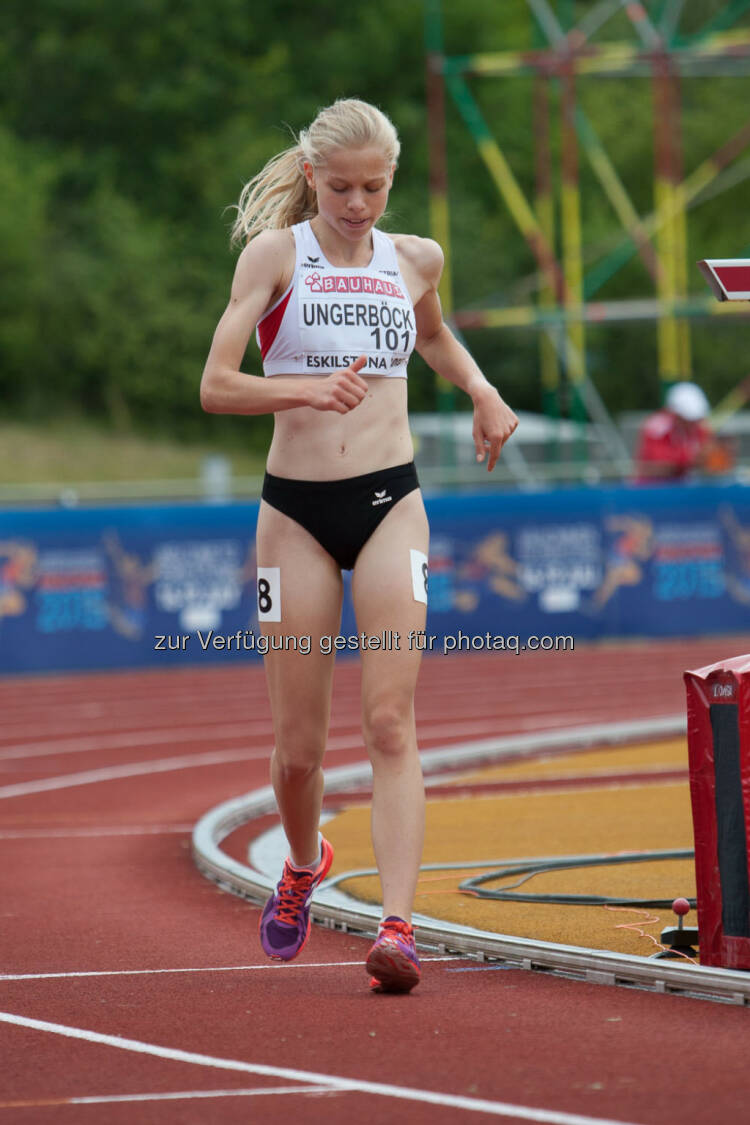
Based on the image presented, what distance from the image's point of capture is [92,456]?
43.2 metres

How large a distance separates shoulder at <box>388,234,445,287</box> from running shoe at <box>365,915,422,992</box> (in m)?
1.79

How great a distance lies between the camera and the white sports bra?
5.07 metres

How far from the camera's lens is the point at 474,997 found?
15.5ft

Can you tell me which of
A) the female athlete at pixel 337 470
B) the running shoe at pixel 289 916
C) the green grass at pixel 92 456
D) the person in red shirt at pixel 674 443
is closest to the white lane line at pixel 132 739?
the running shoe at pixel 289 916

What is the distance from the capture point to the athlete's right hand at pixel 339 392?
4727mm

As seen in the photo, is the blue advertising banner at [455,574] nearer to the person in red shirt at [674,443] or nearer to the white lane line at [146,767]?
the person in red shirt at [674,443]

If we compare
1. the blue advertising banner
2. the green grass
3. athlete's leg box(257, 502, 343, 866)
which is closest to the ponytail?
athlete's leg box(257, 502, 343, 866)

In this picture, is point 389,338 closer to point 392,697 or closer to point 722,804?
point 392,697

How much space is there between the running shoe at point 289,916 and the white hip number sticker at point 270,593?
0.73m

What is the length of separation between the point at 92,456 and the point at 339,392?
39.0 metres

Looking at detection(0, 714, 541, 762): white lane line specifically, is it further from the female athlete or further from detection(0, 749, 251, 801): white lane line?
the female athlete

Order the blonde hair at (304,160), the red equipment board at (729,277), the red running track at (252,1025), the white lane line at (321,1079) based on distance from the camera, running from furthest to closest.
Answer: the blonde hair at (304,160), the red equipment board at (729,277), the red running track at (252,1025), the white lane line at (321,1079)

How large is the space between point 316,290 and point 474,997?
1.88 m

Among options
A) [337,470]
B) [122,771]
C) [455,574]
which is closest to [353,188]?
[337,470]
